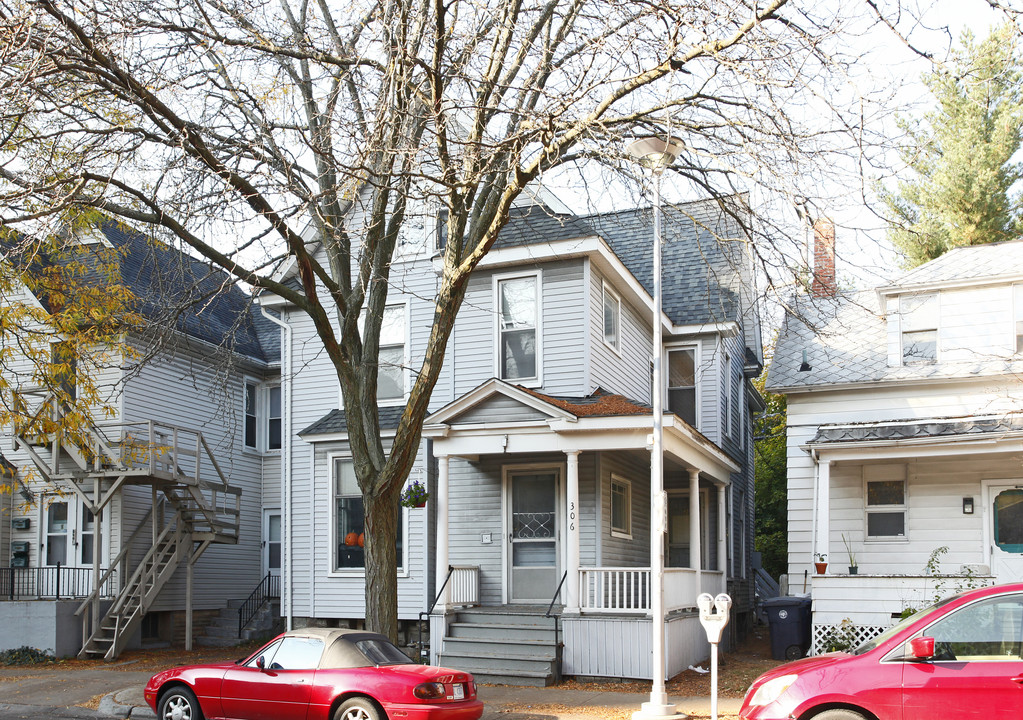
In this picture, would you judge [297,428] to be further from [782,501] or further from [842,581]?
[782,501]

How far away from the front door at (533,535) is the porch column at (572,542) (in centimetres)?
176

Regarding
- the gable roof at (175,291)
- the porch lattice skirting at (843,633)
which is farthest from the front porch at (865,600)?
the gable roof at (175,291)

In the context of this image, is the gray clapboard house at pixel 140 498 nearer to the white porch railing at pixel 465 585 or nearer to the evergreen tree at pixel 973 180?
the white porch railing at pixel 465 585

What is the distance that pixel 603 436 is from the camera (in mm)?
14594

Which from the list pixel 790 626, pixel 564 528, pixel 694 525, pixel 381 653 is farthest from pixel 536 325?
pixel 381 653

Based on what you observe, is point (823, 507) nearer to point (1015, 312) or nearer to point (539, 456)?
point (539, 456)

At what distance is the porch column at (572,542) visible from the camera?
14.3 m

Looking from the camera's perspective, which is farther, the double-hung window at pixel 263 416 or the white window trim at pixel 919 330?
the double-hung window at pixel 263 416

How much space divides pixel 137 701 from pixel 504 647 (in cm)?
520

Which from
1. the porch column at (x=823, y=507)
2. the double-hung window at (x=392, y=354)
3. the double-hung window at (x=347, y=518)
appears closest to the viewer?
the porch column at (x=823, y=507)

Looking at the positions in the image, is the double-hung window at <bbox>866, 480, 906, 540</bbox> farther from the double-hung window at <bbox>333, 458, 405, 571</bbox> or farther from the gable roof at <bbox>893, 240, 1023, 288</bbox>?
the double-hung window at <bbox>333, 458, 405, 571</bbox>

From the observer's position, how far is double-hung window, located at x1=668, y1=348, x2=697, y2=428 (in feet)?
68.3

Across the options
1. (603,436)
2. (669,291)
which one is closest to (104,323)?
(603,436)

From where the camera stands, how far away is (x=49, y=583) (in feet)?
67.3
